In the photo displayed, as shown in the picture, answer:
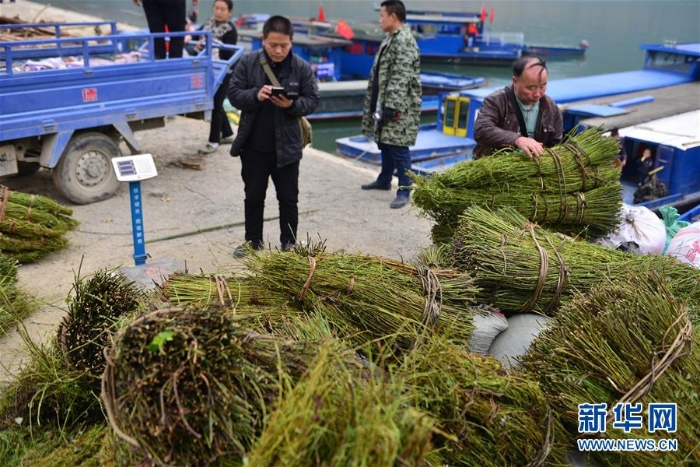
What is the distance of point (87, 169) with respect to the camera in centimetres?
663

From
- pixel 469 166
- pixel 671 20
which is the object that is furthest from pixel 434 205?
pixel 671 20

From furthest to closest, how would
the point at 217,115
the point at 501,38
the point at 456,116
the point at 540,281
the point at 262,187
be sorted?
the point at 501,38 → the point at 456,116 → the point at 217,115 → the point at 262,187 → the point at 540,281

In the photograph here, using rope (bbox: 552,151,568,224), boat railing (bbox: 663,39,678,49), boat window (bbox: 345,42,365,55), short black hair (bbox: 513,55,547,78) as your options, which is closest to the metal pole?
short black hair (bbox: 513,55,547,78)

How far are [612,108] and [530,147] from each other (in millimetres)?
5683

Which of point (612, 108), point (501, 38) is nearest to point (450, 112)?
point (612, 108)

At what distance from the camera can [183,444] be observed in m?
2.07

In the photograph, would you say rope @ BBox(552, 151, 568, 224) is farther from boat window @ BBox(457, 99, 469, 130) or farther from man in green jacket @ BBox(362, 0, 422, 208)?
boat window @ BBox(457, 99, 469, 130)

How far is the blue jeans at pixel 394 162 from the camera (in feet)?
23.1

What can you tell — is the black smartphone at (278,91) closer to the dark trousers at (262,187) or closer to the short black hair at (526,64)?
the dark trousers at (262,187)

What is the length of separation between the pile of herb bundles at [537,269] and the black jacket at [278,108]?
6.30 feet

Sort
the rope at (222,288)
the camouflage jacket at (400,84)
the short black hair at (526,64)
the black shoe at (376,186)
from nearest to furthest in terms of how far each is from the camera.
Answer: the rope at (222,288)
the short black hair at (526,64)
the camouflage jacket at (400,84)
the black shoe at (376,186)

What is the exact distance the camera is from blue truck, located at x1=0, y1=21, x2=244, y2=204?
19.8 feet

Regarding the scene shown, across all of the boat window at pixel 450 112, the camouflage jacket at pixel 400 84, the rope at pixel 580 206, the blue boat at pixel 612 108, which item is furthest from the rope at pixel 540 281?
the boat window at pixel 450 112

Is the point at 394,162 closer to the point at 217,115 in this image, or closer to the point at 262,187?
the point at 262,187
